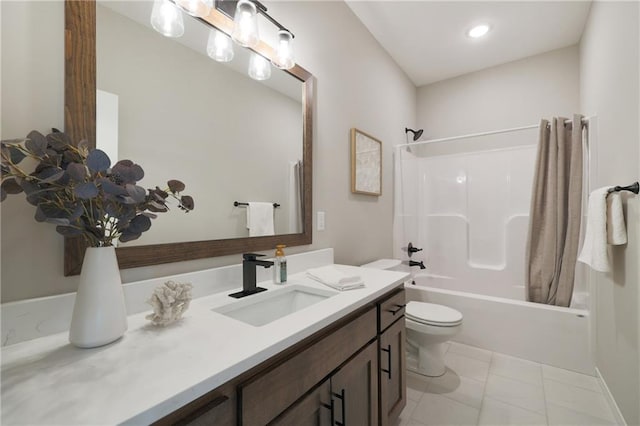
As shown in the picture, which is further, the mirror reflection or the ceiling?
the ceiling

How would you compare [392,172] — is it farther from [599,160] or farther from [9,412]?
[9,412]

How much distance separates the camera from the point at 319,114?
176 centimetres

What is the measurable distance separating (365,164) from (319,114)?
26.2 inches

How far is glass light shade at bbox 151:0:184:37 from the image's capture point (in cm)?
97

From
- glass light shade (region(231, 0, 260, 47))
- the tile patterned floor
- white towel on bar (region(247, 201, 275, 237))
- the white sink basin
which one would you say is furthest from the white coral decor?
the tile patterned floor

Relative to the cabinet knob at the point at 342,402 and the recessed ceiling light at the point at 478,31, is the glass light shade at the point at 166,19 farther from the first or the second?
the recessed ceiling light at the point at 478,31

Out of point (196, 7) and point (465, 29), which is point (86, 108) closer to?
point (196, 7)

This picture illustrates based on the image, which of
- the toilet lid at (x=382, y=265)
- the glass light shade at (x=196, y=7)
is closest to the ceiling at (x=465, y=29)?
the glass light shade at (x=196, y=7)

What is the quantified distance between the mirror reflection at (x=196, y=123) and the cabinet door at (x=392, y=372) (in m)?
0.73

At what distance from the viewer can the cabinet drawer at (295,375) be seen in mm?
633

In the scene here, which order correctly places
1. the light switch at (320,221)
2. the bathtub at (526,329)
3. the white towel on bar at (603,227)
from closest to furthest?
the white towel on bar at (603,227) → the light switch at (320,221) → the bathtub at (526,329)

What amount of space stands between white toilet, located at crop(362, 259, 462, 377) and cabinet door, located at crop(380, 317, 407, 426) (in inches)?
19.3

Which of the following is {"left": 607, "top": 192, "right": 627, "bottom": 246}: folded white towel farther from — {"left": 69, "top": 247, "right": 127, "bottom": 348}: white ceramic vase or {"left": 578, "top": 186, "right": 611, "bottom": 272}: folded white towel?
{"left": 69, "top": 247, "right": 127, "bottom": 348}: white ceramic vase

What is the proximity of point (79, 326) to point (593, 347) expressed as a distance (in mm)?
2723
